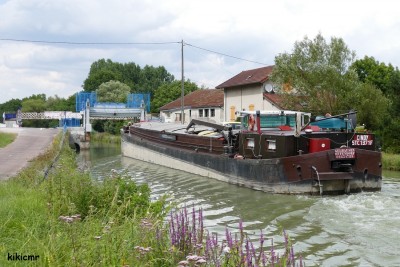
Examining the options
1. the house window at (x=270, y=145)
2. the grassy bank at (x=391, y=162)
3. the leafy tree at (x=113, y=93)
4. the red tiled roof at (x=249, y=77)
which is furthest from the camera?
the leafy tree at (x=113, y=93)

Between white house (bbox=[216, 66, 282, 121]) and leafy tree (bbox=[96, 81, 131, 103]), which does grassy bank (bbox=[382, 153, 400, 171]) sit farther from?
leafy tree (bbox=[96, 81, 131, 103])

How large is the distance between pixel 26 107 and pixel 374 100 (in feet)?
291

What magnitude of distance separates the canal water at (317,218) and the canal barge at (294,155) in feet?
1.58

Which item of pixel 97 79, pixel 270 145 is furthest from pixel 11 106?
pixel 270 145

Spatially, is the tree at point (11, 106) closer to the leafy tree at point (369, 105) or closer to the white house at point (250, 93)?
the white house at point (250, 93)

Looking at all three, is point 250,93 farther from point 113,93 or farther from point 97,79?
point 97,79

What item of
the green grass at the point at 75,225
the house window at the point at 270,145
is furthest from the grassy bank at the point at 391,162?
the green grass at the point at 75,225

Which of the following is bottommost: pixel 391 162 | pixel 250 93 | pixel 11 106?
pixel 391 162

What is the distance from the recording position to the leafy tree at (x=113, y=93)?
237 ft

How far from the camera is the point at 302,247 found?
862cm

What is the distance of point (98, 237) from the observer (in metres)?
4.42

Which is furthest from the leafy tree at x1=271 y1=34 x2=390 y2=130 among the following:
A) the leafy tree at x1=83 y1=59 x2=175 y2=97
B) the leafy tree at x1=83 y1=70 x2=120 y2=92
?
the leafy tree at x1=83 y1=59 x2=175 y2=97

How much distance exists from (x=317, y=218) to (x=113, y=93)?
214ft

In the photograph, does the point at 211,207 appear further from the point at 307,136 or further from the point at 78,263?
the point at 78,263
